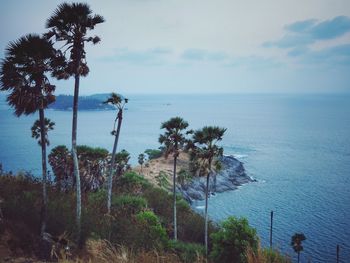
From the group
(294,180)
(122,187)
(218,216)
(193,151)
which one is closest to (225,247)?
(193,151)

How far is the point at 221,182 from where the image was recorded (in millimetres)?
88188

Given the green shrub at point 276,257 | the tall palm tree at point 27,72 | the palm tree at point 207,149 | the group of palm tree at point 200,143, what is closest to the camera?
the green shrub at point 276,257

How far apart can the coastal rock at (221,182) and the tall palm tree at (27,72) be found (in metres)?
61.4

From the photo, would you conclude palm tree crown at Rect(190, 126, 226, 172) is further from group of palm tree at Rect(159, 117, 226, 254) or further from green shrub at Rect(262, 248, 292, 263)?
green shrub at Rect(262, 248, 292, 263)

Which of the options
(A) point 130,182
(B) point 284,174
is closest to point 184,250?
(A) point 130,182

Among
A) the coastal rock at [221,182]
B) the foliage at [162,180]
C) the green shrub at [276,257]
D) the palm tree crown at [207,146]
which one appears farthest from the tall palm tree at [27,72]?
the coastal rock at [221,182]

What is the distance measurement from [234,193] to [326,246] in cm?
3300

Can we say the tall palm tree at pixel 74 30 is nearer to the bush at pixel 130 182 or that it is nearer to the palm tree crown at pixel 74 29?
the palm tree crown at pixel 74 29

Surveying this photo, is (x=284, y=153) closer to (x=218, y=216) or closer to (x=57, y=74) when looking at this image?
(x=218, y=216)

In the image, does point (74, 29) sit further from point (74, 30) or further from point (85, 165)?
point (85, 165)

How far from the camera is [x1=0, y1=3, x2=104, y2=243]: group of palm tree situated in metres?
15.5

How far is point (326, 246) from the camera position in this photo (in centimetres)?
5072

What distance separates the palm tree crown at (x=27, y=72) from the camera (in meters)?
15.4

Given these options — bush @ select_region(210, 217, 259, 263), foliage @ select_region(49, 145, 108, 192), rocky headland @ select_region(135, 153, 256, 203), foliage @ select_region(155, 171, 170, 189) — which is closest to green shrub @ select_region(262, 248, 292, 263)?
bush @ select_region(210, 217, 259, 263)
